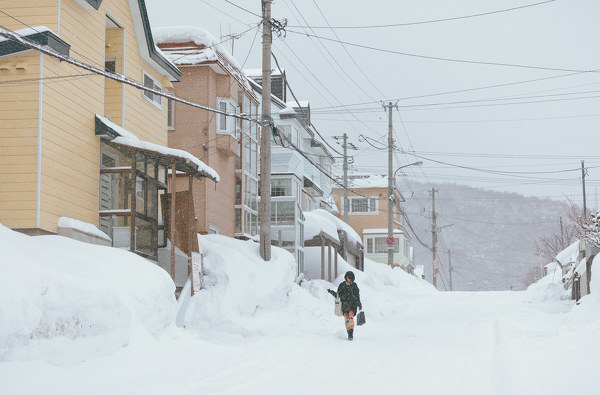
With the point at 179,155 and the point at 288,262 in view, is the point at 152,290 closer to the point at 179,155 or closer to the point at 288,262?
the point at 179,155

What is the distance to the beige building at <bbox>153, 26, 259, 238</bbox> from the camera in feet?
90.3

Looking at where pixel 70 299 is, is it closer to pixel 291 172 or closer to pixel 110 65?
pixel 110 65

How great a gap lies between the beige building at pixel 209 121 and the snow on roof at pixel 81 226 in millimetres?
8705

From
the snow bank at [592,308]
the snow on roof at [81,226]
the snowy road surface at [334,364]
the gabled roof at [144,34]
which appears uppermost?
the gabled roof at [144,34]

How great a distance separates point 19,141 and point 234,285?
616 centimetres

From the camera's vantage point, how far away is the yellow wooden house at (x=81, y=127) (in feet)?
50.8

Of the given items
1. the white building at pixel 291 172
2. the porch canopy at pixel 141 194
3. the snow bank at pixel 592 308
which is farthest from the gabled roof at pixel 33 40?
the snow bank at pixel 592 308

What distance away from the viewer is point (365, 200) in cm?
7038

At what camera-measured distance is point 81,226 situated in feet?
54.7

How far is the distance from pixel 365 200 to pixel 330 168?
7744 millimetres

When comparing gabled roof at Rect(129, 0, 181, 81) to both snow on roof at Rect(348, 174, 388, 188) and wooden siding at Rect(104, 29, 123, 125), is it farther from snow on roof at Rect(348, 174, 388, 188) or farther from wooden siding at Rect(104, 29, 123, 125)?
snow on roof at Rect(348, 174, 388, 188)

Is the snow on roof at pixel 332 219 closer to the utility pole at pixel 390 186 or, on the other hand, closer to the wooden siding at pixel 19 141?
the utility pole at pixel 390 186

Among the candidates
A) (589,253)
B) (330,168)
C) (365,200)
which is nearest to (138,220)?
(589,253)

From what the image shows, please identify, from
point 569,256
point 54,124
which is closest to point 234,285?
point 54,124
